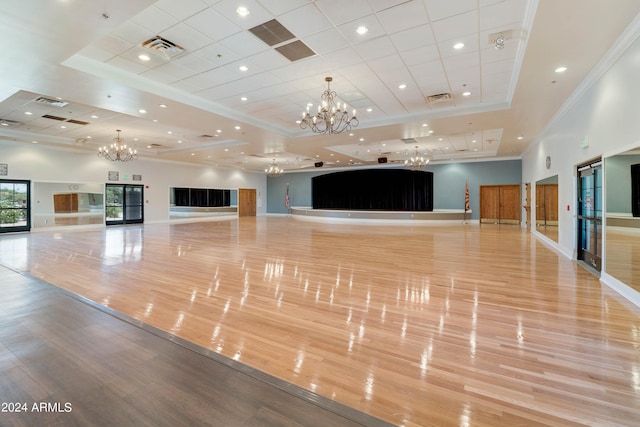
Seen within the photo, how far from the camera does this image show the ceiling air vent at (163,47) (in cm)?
467

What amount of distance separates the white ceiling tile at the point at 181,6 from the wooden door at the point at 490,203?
15919mm

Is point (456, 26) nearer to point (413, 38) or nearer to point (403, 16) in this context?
point (413, 38)

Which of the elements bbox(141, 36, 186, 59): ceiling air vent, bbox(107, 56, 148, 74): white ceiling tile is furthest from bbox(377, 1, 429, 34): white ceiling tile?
bbox(107, 56, 148, 74): white ceiling tile

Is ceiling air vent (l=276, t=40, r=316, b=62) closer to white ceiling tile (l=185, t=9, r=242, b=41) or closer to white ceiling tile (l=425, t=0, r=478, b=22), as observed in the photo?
white ceiling tile (l=185, t=9, r=242, b=41)

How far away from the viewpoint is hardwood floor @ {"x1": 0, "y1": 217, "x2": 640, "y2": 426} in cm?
196

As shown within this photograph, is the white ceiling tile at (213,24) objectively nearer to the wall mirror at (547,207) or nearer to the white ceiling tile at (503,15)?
the white ceiling tile at (503,15)

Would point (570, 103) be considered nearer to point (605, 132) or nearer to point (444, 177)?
point (605, 132)

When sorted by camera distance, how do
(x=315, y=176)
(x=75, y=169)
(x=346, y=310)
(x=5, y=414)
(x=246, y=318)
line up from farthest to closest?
(x=315, y=176) → (x=75, y=169) → (x=346, y=310) → (x=246, y=318) → (x=5, y=414)

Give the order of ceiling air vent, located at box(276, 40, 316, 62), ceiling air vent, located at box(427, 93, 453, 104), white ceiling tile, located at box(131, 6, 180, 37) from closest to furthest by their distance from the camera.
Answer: white ceiling tile, located at box(131, 6, 180, 37)
ceiling air vent, located at box(276, 40, 316, 62)
ceiling air vent, located at box(427, 93, 453, 104)

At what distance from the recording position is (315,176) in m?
21.9

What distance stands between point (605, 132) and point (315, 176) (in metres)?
17.8

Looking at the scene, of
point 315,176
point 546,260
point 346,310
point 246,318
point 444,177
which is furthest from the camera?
point 315,176

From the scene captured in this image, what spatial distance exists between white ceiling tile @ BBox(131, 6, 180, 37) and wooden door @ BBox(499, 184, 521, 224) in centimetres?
1632

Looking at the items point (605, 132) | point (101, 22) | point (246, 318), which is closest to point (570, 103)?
point (605, 132)
